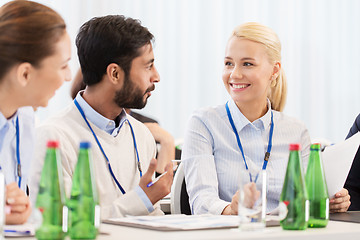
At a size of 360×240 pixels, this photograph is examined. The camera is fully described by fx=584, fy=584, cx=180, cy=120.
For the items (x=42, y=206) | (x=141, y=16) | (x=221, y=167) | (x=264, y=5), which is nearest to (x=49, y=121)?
(x=221, y=167)

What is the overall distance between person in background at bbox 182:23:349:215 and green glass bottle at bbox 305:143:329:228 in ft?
2.07

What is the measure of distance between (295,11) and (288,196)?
14.2 ft

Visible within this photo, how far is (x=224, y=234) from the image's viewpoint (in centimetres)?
126

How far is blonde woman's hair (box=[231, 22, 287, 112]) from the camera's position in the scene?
233 centimetres

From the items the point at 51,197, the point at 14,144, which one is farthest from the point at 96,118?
the point at 51,197

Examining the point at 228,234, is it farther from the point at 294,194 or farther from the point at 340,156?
the point at 340,156

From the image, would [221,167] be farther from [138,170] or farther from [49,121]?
[49,121]

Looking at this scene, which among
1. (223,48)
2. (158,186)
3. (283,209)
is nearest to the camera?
(283,209)

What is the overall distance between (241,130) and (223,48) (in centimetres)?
290

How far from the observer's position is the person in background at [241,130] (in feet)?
7.23

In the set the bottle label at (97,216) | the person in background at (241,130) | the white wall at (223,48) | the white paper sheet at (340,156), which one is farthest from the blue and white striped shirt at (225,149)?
the white wall at (223,48)

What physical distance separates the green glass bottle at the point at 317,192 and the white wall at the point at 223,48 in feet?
10.8

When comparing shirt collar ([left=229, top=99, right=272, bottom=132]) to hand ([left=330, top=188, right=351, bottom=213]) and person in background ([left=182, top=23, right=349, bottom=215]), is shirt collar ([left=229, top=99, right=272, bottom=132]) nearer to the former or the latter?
person in background ([left=182, top=23, right=349, bottom=215])

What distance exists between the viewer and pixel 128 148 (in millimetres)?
2105
